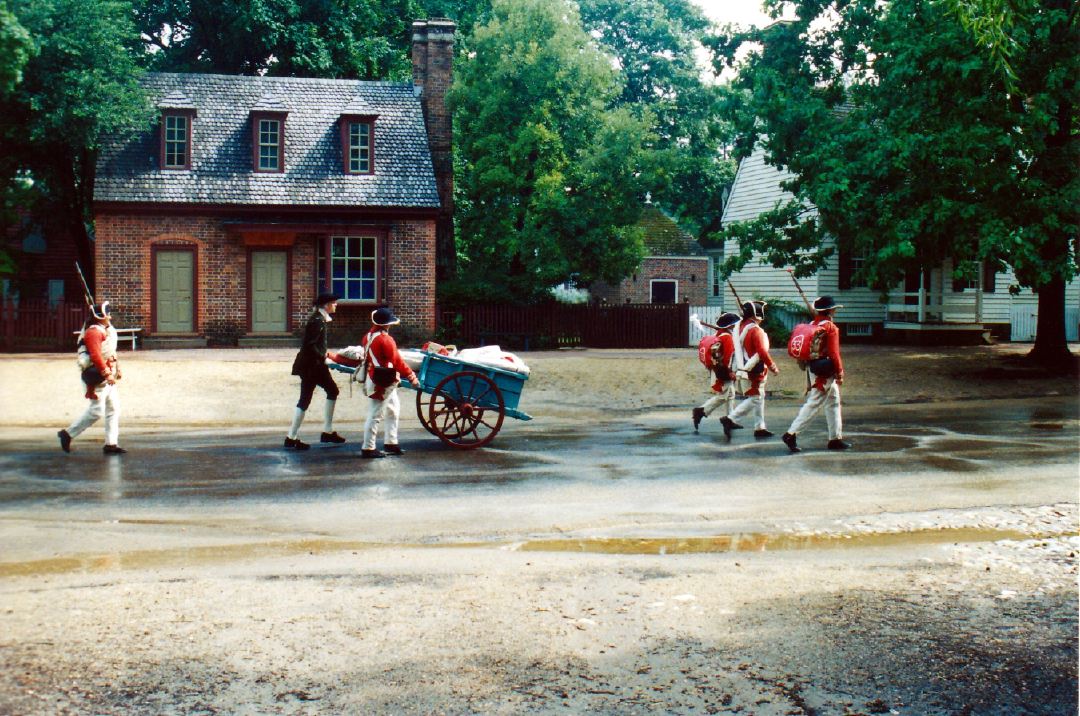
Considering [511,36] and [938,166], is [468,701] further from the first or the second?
[511,36]

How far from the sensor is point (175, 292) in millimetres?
27812

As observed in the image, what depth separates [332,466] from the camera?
11.8 meters

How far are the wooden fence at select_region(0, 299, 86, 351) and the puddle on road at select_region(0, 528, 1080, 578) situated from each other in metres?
20.0

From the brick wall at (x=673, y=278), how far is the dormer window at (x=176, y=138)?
836 inches

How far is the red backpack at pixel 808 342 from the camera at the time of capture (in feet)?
41.3

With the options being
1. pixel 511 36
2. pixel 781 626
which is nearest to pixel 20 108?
pixel 511 36

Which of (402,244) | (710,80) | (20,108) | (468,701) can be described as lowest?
(468,701)

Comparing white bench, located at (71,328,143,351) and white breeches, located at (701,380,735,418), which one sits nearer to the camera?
white breeches, located at (701,380,735,418)

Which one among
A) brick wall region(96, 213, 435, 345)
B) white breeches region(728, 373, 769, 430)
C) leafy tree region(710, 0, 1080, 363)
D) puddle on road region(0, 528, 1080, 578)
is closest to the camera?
puddle on road region(0, 528, 1080, 578)

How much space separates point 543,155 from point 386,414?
19460mm

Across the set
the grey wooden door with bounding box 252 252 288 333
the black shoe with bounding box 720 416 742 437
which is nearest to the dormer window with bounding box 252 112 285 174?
the grey wooden door with bounding box 252 252 288 333

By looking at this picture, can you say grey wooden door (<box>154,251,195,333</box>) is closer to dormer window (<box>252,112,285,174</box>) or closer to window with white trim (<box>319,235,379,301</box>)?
dormer window (<box>252,112,285,174</box>)

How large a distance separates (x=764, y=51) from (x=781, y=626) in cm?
2199

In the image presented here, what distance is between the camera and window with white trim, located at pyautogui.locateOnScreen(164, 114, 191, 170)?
91.9 ft
